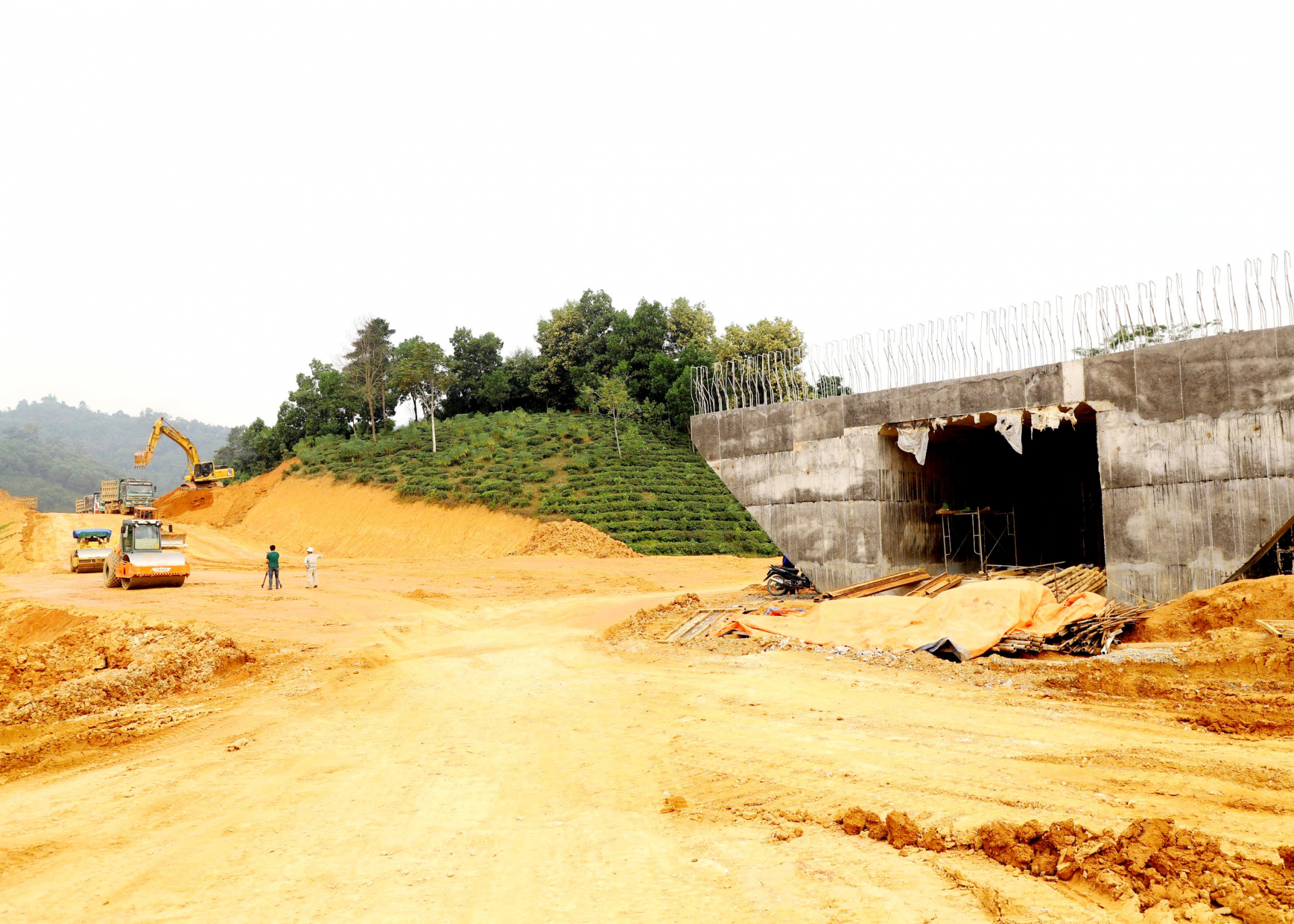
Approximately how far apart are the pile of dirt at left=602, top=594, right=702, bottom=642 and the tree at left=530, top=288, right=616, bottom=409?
37.5 m

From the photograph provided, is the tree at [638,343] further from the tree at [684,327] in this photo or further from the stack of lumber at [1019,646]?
the stack of lumber at [1019,646]

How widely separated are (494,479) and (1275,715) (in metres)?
34.1

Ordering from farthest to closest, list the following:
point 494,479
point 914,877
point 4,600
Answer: point 494,479
point 4,600
point 914,877

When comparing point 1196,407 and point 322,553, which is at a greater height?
point 1196,407

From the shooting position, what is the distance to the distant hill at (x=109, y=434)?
132 m

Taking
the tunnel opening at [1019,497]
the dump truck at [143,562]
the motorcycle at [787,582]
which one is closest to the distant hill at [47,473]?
the dump truck at [143,562]

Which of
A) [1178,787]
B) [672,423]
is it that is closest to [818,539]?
[1178,787]

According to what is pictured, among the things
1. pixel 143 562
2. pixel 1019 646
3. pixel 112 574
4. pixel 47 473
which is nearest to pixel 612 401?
pixel 143 562

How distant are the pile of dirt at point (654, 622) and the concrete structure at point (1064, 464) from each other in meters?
2.40

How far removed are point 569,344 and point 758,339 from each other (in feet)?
48.6

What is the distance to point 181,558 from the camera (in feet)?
72.0

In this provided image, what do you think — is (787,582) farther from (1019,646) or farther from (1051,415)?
(1019,646)

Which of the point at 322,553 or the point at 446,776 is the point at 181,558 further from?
the point at 446,776

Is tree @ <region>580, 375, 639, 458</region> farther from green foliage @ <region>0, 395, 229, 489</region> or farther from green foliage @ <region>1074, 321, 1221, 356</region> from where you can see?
green foliage @ <region>0, 395, 229, 489</region>
